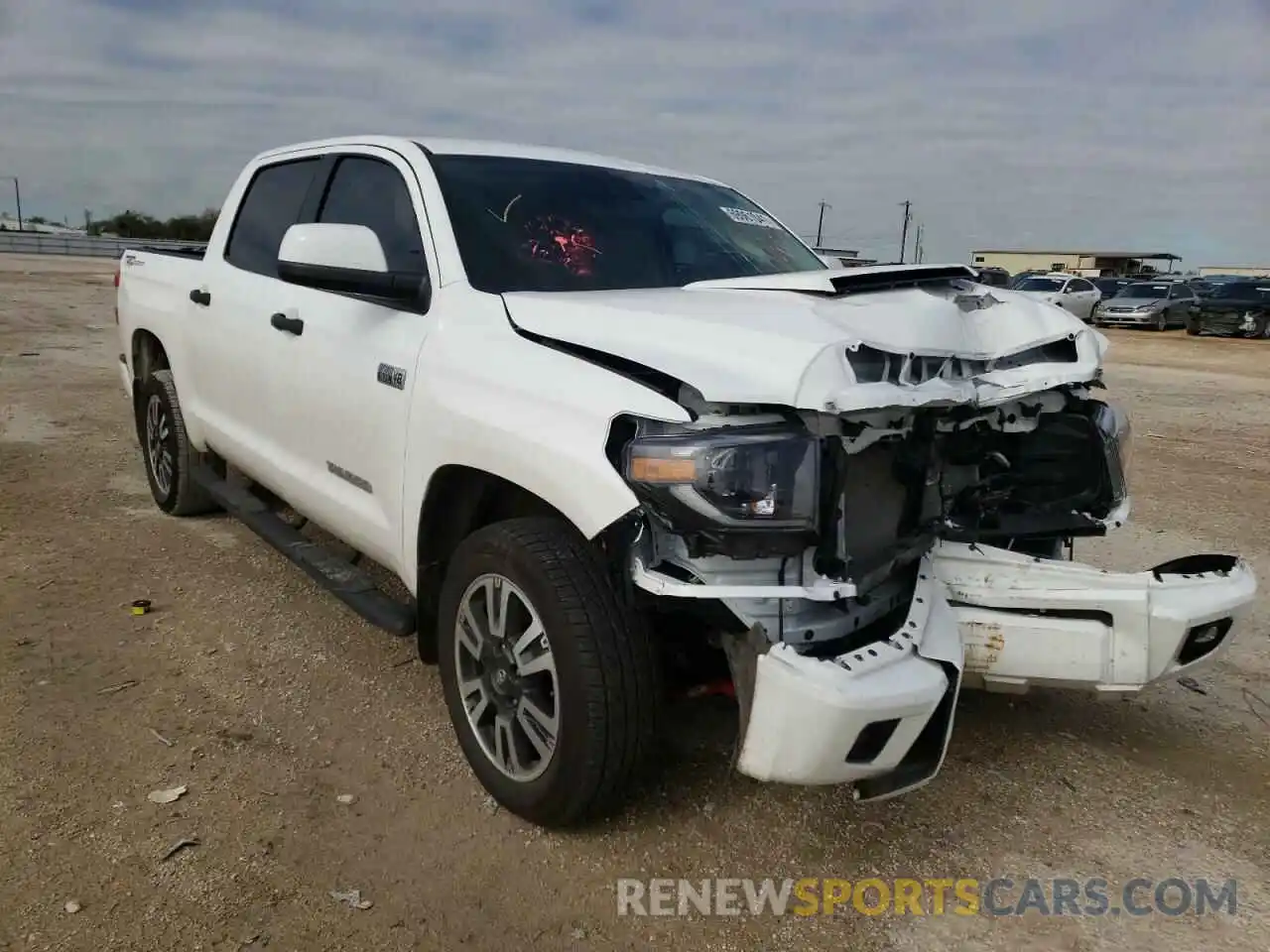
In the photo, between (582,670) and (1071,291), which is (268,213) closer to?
(582,670)

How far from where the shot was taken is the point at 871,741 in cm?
216

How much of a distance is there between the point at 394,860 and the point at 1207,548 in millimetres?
4731

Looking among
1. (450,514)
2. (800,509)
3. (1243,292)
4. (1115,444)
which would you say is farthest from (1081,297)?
(800,509)

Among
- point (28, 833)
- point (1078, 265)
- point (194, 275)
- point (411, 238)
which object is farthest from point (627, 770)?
point (1078, 265)

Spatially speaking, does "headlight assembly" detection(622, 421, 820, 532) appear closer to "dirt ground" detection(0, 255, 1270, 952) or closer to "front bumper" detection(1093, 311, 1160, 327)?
"dirt ground" detection(0, 255, 1270, 952)

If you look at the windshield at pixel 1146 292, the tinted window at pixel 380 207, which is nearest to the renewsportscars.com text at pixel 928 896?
the tinted window at pixel 380 207

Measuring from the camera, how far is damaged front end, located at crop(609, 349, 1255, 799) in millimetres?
2176

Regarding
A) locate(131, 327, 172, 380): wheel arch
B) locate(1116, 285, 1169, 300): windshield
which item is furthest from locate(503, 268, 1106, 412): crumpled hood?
locate(1116, 285, 1169, 300): windshield

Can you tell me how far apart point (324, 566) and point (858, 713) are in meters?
2.26

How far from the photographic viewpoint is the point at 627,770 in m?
2.52

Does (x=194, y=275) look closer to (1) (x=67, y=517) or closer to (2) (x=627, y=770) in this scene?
(1) (x=67, y=517)

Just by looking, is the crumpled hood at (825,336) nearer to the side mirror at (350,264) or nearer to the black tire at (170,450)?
the side mirror at (350,264)

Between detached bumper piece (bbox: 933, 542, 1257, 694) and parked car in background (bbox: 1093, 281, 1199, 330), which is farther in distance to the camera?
parked car in background (bbox: 1093, 281, 1199, 330)

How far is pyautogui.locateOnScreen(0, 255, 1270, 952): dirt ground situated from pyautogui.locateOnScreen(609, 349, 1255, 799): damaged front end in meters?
0.51
